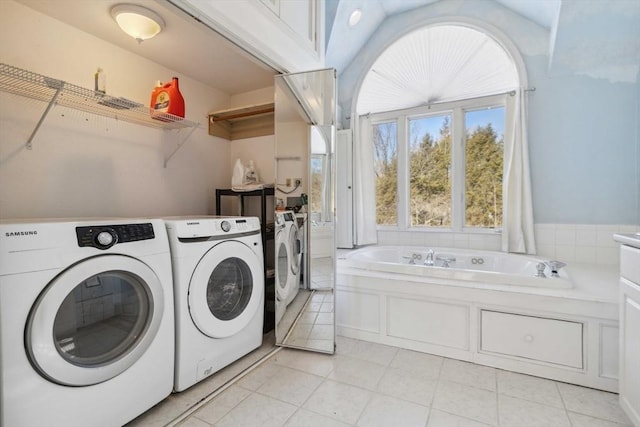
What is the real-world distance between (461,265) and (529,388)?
133 centimetres

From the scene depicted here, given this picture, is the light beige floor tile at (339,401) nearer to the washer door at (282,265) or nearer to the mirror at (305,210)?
the mirror at (305,210)

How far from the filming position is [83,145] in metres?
1.80

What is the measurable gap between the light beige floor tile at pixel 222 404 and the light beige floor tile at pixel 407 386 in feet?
2.43

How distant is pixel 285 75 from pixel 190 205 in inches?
51.5

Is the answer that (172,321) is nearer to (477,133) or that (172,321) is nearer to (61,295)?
(61,295)

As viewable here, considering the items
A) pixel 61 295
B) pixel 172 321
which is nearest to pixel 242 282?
pixel 172 321

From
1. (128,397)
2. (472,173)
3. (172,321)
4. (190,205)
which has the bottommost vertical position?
(128,397)

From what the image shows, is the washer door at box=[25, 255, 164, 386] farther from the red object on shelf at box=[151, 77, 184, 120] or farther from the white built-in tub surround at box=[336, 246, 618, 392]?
the white built-in tub surround at box=[336, 246, 618, 392]

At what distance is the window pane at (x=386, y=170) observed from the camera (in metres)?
3.40

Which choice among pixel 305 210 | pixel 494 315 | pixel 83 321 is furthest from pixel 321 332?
pixel 83 321

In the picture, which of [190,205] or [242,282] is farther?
[190,205]

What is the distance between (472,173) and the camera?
303 cm

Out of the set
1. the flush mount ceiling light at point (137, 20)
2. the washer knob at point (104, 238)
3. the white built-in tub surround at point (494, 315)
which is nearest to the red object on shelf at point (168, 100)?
the flush mount ceiling light at point (137, 20)

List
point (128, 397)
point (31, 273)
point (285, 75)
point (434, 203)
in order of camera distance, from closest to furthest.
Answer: point (31, 273), point (128, 397), point (285, 75), point (434, 203)
